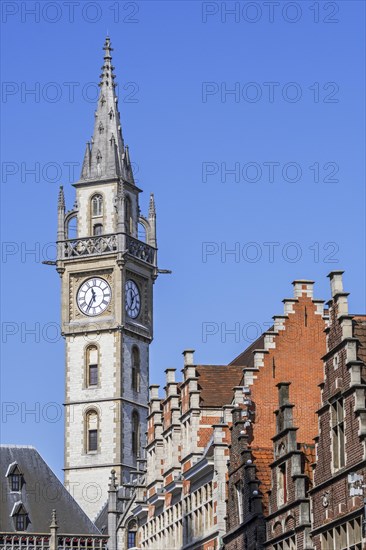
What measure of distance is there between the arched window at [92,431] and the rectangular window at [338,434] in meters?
76.6

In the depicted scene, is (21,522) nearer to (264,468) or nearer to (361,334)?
(264,468)

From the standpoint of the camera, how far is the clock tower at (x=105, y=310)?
11481cm

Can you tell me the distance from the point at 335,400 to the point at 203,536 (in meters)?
19.2

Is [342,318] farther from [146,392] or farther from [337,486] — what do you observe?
[146,392]

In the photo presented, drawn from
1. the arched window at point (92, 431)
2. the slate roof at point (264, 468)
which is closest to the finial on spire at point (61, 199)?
the arched window at point (92, 431)

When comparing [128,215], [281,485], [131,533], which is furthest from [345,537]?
[128,215]

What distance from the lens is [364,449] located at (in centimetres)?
3684

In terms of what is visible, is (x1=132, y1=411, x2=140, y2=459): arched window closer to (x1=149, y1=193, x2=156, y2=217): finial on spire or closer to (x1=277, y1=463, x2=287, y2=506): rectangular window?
(x1=149, y1=193, x2=156, y2=217): finial on spire

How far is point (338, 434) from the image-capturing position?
38.9 m

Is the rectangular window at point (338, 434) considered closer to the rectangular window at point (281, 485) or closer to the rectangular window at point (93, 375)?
the rectangular window at point (281, 485)

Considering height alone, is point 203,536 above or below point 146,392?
below

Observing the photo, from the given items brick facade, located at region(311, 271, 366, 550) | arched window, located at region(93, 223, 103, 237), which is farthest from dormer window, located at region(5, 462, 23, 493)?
brick facade, located at region(311, 271, 366, 550)

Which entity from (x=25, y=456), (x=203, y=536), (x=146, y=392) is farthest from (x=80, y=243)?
(x=203, y=536)

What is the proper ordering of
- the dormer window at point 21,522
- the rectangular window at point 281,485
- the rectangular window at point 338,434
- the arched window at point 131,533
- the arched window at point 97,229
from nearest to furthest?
the rectangular window at point 338,434, the rectangular window at point 281,485, the arched window at point 131,533, the dormer window at point 21,522, the arched window at point 97,229
